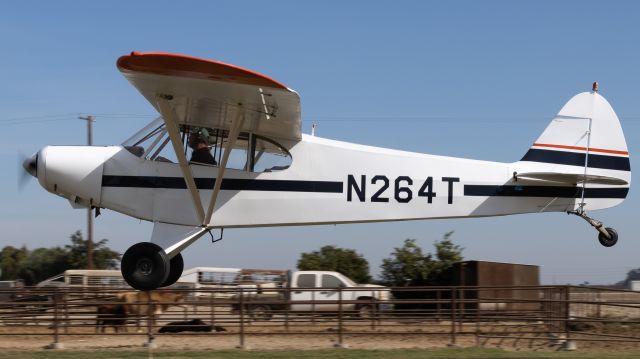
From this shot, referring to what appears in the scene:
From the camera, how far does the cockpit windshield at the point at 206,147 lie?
11.8 metres

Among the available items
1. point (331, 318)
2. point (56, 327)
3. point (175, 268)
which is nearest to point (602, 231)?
point (331, 318)

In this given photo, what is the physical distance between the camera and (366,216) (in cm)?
1231

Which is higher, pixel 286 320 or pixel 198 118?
pixel 198 118

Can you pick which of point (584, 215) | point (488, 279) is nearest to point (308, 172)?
point (584, 215)

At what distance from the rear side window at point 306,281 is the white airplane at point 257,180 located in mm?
9132

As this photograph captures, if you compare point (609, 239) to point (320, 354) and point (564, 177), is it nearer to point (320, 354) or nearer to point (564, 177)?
point (564, 177)

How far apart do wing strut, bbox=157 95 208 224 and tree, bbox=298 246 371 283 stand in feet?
74.0

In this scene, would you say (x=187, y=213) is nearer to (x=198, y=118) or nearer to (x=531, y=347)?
(x=198, y=118)

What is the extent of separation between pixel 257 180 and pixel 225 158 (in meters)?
0.67

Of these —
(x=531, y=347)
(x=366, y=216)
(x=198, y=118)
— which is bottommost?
(x=531, y=347)

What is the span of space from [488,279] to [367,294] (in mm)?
3631

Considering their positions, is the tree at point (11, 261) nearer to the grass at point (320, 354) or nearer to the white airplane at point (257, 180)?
the grass at point (320, 354)

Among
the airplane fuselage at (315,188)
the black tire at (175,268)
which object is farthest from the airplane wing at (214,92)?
the black tire at (175,268)

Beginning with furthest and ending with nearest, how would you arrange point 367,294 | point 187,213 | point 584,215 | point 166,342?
1. point 367,294
2. point 166,342
3. point 584,215
4. point 187,213
